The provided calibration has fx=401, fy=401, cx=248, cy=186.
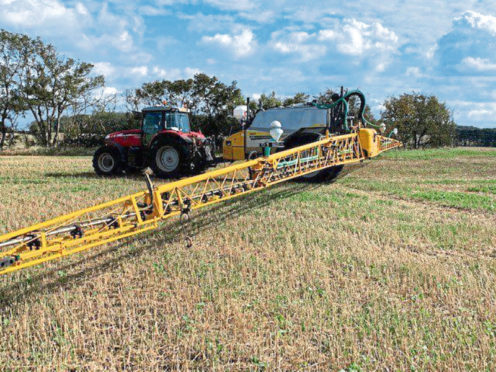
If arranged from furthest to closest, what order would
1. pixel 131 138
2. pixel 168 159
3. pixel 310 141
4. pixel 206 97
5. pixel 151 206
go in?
pixel 206 97 → pixel 131 138 → pixel 168 159 → pixel 310 141 → pixel 151 206

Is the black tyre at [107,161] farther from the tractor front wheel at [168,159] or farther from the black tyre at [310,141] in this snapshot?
the black tyre at [310,141]

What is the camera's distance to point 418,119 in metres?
32.3

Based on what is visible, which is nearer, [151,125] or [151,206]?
[151,206]

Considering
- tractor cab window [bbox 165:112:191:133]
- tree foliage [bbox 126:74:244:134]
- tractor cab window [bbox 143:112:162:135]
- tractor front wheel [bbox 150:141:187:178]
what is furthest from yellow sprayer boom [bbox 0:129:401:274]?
tree foliage [bbox 126:74:244:134]

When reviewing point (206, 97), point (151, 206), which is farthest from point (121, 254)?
point (206, 97)

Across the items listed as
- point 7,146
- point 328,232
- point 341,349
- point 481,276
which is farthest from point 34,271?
point 7,146

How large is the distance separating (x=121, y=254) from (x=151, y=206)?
3.95 ft

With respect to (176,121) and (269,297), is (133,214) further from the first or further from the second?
(176,121)

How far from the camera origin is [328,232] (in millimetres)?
5891

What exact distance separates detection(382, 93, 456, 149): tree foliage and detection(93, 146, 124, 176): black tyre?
24.4 meters

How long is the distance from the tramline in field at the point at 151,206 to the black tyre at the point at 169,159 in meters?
1.58

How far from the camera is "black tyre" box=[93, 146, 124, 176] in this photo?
12602 mm

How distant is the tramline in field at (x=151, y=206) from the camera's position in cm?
331

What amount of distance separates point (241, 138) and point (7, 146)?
29430 millimetres
